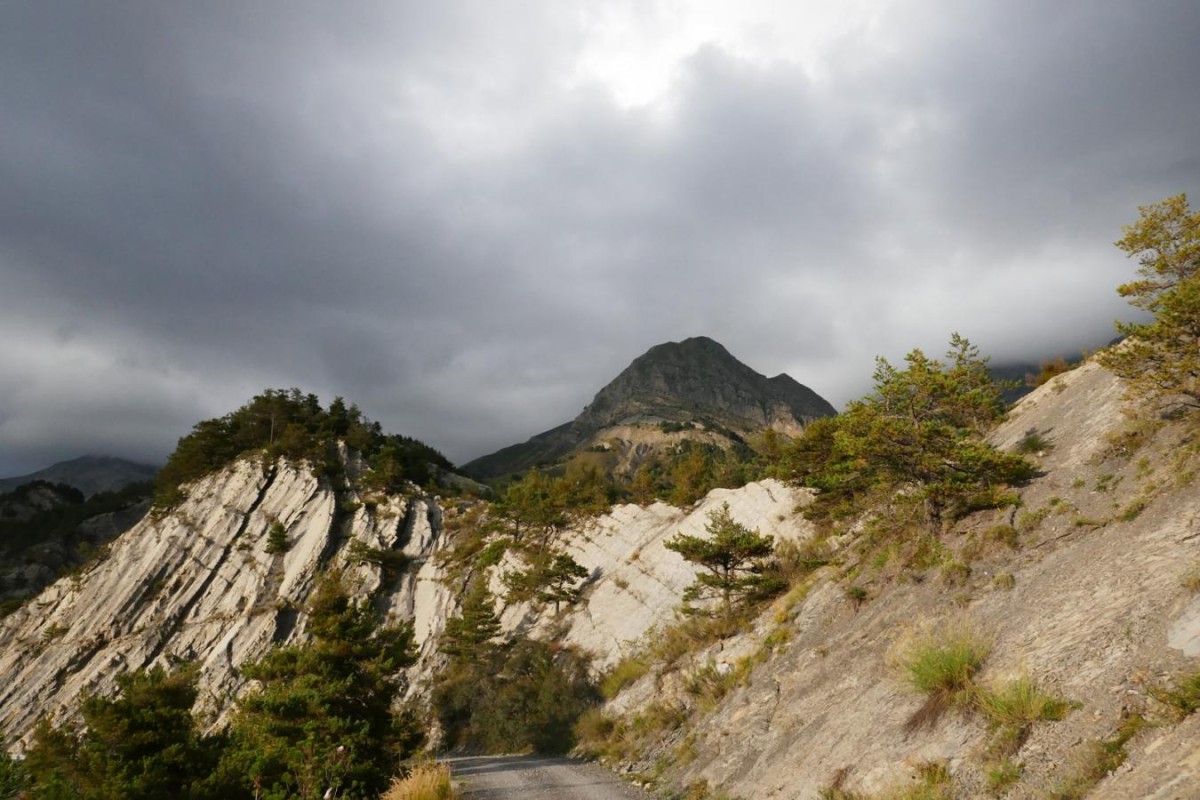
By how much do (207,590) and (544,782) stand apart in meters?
49.9

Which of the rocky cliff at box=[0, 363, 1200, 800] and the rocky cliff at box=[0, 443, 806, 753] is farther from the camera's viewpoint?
the rocky cliff at box=[0, 443, 806, 753]

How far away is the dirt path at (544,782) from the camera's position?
15.3 m

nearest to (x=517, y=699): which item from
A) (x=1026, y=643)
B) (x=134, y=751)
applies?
(x=134, y=751)

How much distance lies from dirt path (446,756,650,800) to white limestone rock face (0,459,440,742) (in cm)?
2831

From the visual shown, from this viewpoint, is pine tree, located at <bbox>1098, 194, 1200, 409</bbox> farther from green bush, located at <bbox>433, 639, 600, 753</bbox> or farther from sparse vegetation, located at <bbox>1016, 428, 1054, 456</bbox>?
green bush, located at <bbox>433, 639, 600, 753</bbox>

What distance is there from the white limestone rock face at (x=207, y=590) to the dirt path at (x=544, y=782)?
92.9 ft

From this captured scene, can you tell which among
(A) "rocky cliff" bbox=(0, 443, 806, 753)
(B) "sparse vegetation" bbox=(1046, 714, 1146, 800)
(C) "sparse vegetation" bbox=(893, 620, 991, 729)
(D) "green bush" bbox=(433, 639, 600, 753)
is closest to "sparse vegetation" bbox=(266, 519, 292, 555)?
(A) "rocky cliff" bbox=(0, 443, 806, 753)

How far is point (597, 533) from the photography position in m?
48.1

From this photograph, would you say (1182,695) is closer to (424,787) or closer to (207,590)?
(424,787)

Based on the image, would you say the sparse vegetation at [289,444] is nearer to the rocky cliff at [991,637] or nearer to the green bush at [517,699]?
the green bush at [517,699]

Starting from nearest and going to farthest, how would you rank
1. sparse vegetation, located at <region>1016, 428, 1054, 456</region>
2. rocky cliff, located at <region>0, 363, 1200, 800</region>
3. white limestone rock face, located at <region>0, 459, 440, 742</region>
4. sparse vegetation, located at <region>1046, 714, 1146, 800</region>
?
1. sparse vegetation, located at <region>1046, 714, 1146, 800</region>
2. rocky cliff, located at <region>0, 363, 1200, 800</region>
3. sparse vegetation, located at <region>1016, 428, 1054, 456</region>
4. white limestone rock face, located at <region>0, 459, 440, 742</region>

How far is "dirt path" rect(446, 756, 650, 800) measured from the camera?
15312mm

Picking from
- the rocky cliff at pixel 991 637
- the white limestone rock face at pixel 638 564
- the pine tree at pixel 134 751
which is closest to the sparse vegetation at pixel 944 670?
the rocky cliff at pixel 991 637

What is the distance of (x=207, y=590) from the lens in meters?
51.7
